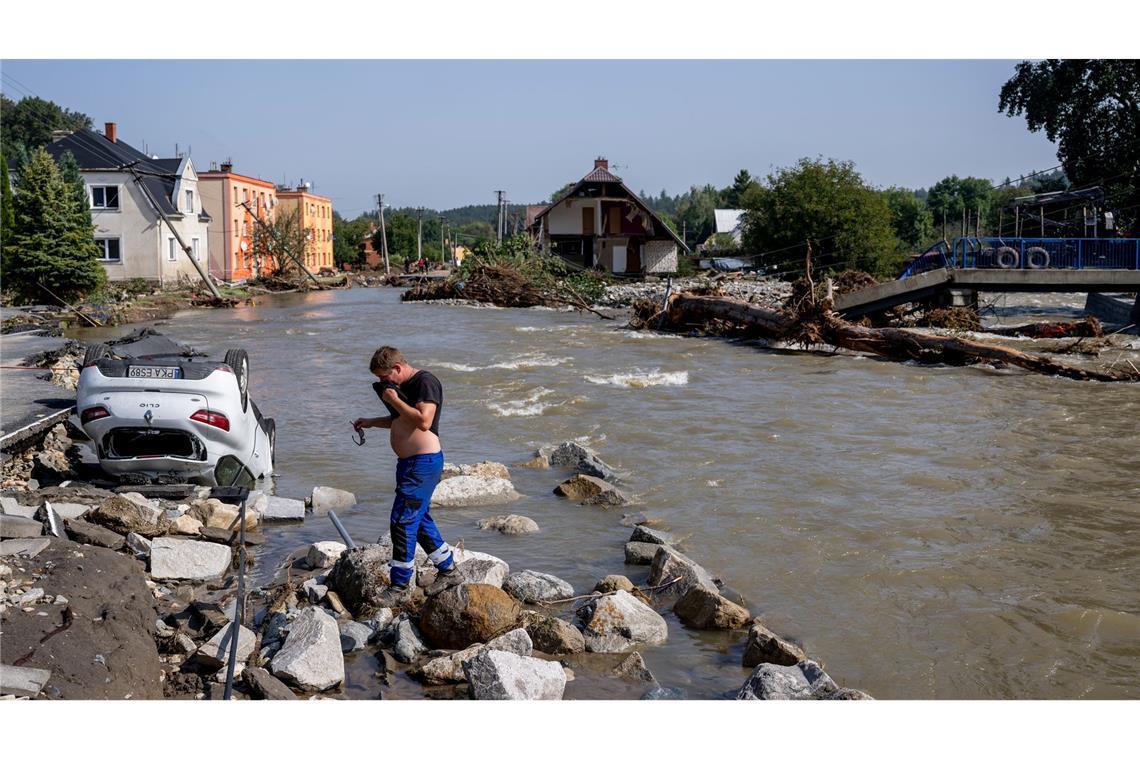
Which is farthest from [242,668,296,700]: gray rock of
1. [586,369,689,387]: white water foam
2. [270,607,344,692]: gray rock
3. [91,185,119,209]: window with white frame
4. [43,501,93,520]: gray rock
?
[91,185,119,209]: window with white frame

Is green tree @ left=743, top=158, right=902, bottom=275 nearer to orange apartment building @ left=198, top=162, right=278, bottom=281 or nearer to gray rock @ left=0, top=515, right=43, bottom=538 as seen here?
orange apartment building @ left=198, top=162, right=278, bottom=281

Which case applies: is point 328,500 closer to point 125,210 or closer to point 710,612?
point 710,612

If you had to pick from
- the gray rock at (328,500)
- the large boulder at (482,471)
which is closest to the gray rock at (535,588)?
the gray rock at (328,500)

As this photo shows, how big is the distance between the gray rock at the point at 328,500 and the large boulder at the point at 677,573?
12.0ft

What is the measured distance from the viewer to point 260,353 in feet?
83.8

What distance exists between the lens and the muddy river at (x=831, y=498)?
6.63m

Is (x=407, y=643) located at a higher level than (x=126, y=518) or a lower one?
lower

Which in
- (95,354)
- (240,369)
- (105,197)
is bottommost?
(240,369)

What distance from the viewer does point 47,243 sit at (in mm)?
31656

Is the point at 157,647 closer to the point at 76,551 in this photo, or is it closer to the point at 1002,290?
the point at 76,551

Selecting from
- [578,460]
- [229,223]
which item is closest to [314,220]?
[229,223]

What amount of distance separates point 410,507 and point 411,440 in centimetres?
47

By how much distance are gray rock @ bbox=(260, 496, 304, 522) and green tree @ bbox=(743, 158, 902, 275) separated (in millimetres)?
37459

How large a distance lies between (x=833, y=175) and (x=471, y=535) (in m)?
41.4
